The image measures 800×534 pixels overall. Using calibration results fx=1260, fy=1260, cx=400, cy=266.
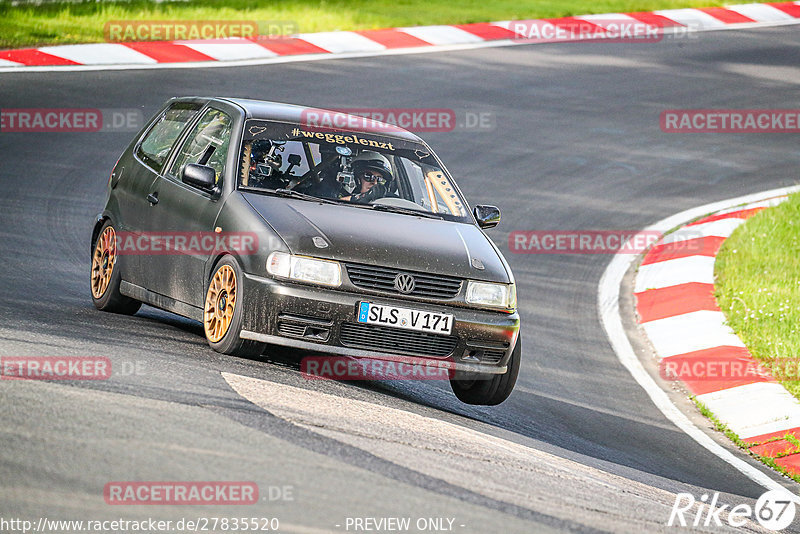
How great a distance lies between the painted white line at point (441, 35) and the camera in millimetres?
20922

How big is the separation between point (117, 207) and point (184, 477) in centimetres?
463

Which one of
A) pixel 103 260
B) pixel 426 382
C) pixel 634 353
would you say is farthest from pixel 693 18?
pixel 103 260

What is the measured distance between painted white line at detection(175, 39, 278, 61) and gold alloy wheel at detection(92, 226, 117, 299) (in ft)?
30.6

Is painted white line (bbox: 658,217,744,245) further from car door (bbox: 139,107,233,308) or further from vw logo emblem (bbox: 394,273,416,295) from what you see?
vw logo emblem (bbox: 394,273,416,295)

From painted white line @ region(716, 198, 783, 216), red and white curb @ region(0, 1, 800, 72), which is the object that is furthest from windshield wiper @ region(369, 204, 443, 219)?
red and white curb @ region(0, 1, 800, 72)

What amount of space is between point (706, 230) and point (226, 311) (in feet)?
26.2

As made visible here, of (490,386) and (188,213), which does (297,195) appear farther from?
(490,386)

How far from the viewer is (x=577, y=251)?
45.2 ft

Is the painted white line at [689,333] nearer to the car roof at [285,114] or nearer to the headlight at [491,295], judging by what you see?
the car roof at [285,114]

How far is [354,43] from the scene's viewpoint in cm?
2006

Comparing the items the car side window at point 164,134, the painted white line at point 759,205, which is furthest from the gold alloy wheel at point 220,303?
the painted white line at point 759,205

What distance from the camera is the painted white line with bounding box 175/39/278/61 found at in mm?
18578

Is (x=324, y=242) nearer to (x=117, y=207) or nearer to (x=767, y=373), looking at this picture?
(x=117, y=207)

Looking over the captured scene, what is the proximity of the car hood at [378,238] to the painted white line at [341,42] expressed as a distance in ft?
38.6
